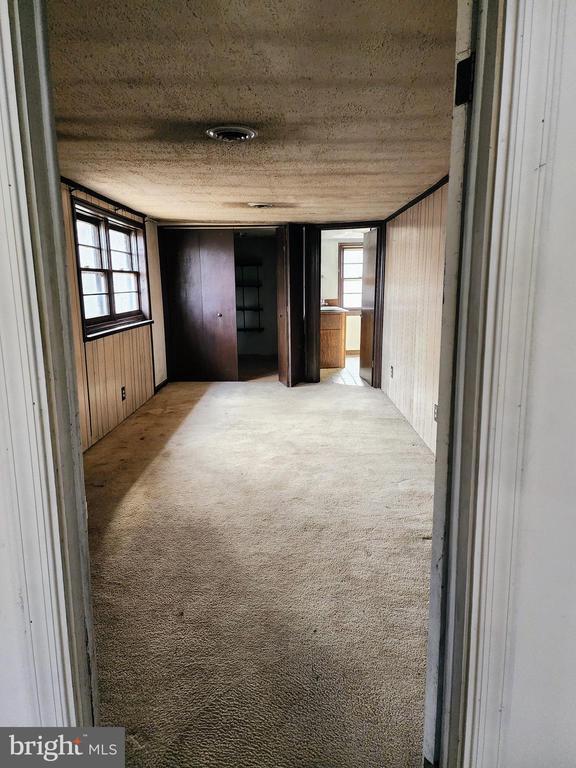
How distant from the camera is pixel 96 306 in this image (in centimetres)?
447

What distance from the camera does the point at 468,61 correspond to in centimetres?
96

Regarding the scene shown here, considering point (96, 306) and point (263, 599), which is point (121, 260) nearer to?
point (96, 306)

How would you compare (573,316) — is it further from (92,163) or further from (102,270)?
(102,270)

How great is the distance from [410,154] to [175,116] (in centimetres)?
142

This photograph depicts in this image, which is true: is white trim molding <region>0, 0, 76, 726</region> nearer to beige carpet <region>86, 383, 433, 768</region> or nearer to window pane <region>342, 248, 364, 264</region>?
beige carpet <region>86, 383, 433, 768</region>

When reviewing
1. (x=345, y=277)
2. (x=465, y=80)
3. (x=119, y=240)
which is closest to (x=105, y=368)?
(x=119, y=240)

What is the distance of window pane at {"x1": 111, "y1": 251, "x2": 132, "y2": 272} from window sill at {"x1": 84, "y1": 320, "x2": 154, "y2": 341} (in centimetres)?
61

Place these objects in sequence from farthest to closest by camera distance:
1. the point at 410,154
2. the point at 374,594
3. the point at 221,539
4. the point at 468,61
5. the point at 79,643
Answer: the point at 410,154, the point at 221,539, the point at 374,594, the point at 79,643, the point at 468,61

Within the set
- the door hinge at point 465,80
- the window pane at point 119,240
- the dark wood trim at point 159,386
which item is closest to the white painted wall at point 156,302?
the dark wood trim at point 159,386

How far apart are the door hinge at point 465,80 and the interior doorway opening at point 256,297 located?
282 inches

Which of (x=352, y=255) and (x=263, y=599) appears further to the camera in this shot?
(x=352, y=255)

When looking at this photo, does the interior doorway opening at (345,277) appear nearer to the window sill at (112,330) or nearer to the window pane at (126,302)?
the window pane at (126,302)

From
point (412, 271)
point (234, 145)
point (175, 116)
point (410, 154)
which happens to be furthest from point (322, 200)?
point (175, 116)

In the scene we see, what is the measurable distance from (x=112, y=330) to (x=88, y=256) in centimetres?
70
